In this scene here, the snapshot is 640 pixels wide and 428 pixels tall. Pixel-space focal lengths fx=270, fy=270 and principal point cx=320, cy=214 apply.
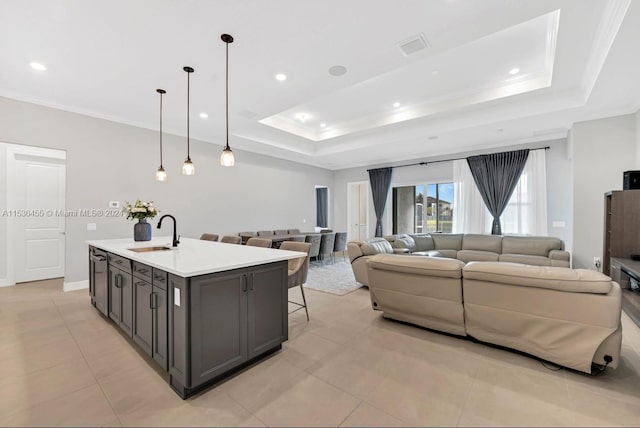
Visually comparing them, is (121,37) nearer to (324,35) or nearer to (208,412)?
(324,35)

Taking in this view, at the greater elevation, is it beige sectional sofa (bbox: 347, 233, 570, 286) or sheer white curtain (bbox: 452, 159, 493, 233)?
sheer white curtain (bbox: 452, 159, 493, 233)

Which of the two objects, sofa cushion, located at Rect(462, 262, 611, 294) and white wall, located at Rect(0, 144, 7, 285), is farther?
white wall, located at Rect(0, 144, 7, 285)

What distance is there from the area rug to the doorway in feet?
9.24

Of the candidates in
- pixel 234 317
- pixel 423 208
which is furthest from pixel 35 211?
pixel 423 208

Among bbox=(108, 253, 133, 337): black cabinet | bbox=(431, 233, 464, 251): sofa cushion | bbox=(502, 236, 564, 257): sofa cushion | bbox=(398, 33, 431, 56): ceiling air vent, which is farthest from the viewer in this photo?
bbox=(431, 233, 464, 251): sofa cushion

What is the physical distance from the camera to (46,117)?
13.9 feet

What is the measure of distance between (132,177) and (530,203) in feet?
27.2

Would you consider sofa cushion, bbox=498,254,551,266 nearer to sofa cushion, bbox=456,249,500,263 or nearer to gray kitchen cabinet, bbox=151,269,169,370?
sofa cushion, bbox=456,249,500,263

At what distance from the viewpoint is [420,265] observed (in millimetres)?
2773

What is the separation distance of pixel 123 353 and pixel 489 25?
4.61 meters

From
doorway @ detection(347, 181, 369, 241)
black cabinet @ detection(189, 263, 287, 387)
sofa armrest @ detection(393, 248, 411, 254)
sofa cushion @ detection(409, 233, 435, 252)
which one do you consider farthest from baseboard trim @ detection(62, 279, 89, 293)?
doorway @ detection(347, 181, 369, 241)

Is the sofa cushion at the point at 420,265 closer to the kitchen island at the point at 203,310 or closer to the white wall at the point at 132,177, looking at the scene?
the kitchen island at the point at 203,310

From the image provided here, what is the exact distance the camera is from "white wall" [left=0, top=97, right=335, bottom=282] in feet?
14.0

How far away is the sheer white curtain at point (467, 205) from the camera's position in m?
6.58
